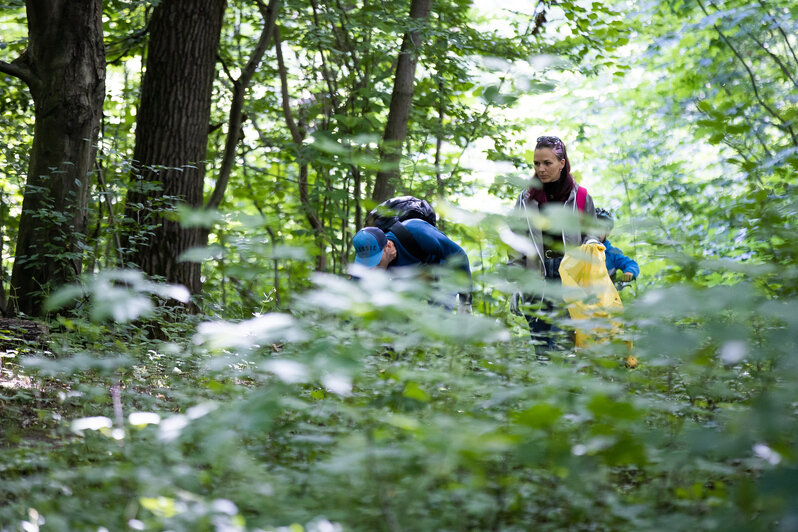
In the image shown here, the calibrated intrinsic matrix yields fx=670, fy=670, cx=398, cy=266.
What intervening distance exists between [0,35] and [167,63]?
6082 mm

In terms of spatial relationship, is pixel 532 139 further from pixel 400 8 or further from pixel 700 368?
pixel 700 368

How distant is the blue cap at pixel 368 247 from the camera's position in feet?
12.7

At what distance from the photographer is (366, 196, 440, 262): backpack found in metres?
4.37

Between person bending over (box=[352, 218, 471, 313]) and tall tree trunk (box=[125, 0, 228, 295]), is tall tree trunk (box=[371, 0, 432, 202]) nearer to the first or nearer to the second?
tall tree trunk (box=[125, 0, 228, 295])

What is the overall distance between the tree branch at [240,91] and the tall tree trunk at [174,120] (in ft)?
1.31

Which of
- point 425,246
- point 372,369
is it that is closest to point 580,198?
point 425,246

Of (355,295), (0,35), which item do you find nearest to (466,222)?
(355,295)

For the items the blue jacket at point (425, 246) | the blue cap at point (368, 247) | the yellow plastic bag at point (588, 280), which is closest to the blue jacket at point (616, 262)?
the yellow plastic bag at point (588, 280)

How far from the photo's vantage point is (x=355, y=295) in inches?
66.6

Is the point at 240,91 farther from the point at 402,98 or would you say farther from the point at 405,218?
the point at 405,218

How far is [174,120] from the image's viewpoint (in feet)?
22.1

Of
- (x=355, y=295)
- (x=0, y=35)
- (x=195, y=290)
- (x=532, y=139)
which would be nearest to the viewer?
(x=355, y=295)

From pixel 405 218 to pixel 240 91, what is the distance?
3540mm

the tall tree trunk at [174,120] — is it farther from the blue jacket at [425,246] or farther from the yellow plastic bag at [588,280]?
the yellow plastic bag at [588,280]
